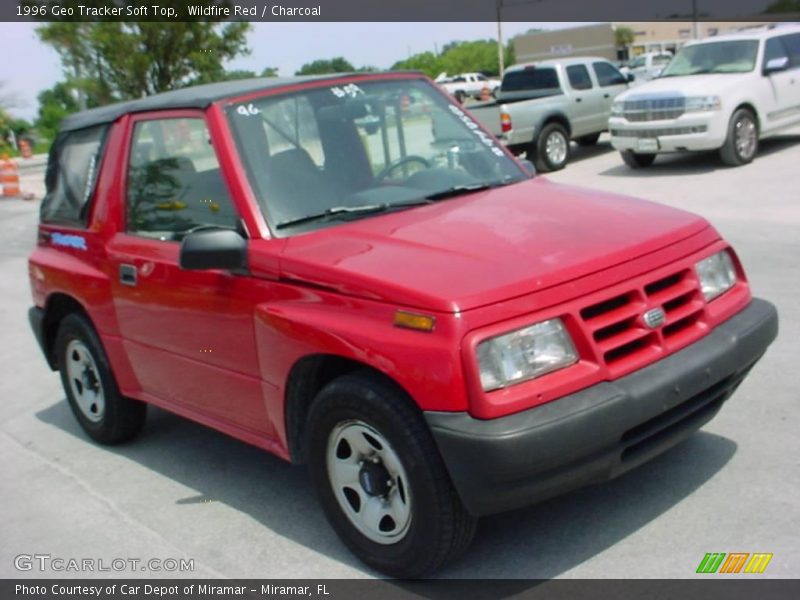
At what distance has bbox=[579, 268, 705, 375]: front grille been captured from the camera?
3.62 m

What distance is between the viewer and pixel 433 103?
534 cm

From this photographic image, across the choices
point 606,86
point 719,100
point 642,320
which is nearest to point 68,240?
point 642,320

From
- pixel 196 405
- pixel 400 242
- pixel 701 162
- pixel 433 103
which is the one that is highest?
pixel 433 103

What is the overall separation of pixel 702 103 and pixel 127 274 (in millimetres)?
10574

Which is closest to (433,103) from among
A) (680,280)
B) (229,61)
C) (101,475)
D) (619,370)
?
(680,280)

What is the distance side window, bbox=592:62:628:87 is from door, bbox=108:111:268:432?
48.6ft

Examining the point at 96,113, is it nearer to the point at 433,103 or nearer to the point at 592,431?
the point at 433,103

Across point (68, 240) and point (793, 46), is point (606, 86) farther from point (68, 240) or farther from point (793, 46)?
point (68, 240)

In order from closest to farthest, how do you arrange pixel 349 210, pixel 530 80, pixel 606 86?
1. pixel 349 210
2. pixel 530 80
3. pixel 606 86

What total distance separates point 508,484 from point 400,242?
1093mm

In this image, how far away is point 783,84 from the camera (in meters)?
14.6

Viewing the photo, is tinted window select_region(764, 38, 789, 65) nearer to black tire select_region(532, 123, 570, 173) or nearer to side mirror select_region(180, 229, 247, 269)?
black tire select_region(532, 123, 570, 173)

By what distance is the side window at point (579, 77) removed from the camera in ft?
59.5

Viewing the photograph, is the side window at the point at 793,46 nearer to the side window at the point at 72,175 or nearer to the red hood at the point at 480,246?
the red hood at the point at 480,246
